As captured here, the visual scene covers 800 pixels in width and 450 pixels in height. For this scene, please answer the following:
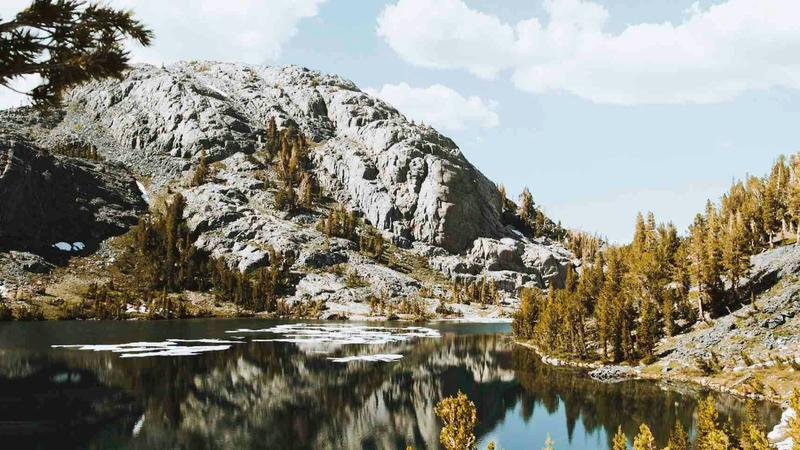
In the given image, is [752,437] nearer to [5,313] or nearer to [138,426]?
[138,426]

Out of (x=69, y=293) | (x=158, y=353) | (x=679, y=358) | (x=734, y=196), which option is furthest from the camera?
(x=69, y=293)

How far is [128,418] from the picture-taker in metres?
55.3

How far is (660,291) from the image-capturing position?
346ft

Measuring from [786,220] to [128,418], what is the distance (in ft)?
449

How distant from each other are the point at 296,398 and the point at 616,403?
1519 inches

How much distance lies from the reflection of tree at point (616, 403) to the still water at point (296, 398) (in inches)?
8.6

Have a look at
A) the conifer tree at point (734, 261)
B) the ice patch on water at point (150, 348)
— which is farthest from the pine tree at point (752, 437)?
the ice patch on water at point (150, 348)

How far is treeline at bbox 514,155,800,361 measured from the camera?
300 feet

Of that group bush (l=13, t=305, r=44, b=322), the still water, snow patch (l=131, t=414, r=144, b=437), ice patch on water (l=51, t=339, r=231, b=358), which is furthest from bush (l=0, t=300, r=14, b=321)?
snow patch (l=131, t=414, r=144, b=437)

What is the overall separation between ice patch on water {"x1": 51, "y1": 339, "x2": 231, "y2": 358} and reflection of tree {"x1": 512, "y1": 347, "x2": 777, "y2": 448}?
5798cm

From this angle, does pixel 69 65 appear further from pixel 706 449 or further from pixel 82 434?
pixel 82 434

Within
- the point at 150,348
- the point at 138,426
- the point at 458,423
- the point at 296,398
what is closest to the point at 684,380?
the point at 296,398

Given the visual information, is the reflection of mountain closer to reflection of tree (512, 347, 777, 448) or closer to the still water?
the still water

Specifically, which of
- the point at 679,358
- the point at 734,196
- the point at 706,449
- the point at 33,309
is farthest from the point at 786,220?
the point at 33,309
